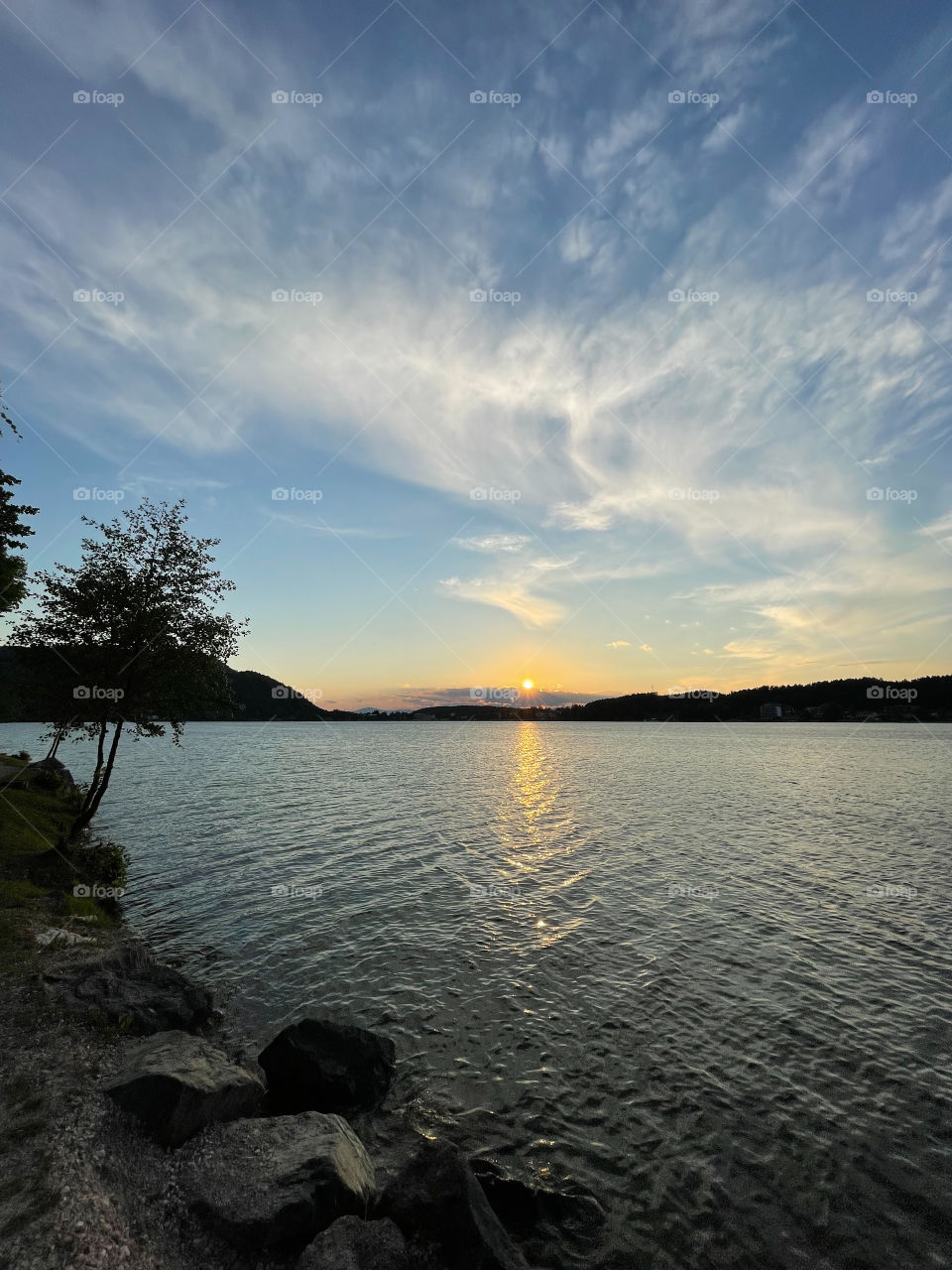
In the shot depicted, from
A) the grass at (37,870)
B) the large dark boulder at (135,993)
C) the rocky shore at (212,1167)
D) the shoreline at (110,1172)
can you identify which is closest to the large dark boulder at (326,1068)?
the rocky shore at (212,1167)

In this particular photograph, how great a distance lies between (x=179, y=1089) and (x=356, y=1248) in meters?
4.25

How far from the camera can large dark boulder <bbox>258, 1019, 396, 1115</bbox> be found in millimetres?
14188

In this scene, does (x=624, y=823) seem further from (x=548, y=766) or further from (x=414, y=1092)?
(x=548, y=766)

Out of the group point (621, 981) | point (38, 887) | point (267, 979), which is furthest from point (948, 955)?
point (38, 887)

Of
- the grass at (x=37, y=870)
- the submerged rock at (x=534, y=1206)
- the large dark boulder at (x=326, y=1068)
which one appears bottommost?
the submerged rock at (x=534, y=1206)

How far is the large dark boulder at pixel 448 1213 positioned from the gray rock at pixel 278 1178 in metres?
0.81

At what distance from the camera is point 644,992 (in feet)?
66.5

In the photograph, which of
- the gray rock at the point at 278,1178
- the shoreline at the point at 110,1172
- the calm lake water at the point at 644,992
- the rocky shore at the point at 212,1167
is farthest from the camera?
the calm lake water at the point at 644,992

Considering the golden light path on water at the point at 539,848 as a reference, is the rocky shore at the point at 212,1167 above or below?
above

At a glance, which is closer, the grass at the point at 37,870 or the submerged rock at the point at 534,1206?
the submerged rock at the point at 534,1206

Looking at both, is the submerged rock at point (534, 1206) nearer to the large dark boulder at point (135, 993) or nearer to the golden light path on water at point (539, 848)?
the large dark boulder at point (135, 993)

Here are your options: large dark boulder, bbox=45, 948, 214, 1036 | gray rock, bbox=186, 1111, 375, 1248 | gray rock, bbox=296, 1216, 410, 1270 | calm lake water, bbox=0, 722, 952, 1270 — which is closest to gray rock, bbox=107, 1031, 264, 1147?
gray rock, bbox=186, 1111, 375, 1248

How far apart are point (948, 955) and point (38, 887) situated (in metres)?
37.7

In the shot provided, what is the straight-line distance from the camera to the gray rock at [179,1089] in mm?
11078
